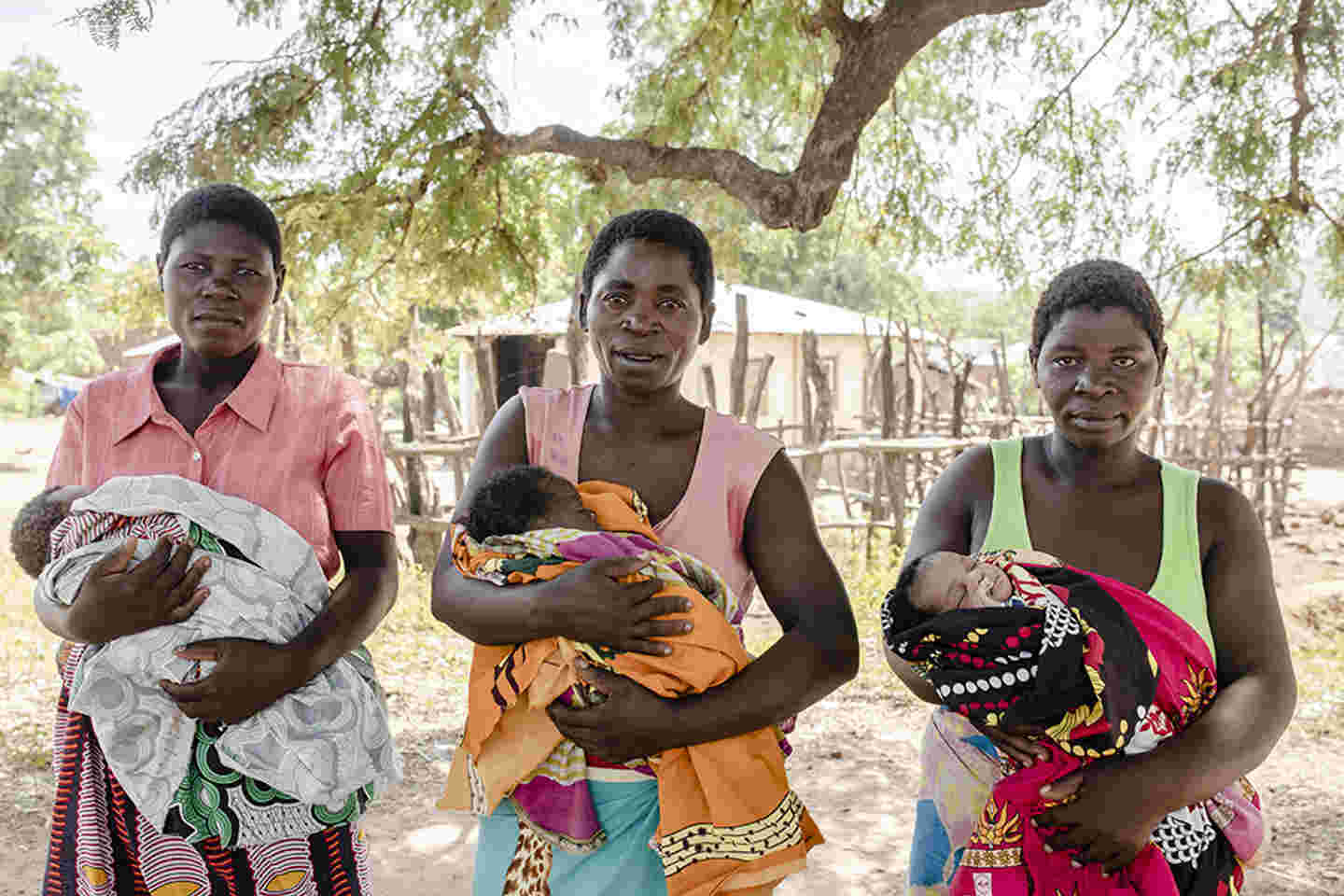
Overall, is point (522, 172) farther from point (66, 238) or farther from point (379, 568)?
point (66, 238)

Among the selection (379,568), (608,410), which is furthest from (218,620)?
(608,410)

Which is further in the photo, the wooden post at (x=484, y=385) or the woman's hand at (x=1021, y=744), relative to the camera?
the wooden post at (x=484, y=385)

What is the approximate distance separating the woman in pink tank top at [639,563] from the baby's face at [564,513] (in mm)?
113

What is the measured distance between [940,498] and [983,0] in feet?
12.2

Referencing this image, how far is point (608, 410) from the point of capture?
6.55ft

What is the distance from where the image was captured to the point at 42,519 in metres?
2.02

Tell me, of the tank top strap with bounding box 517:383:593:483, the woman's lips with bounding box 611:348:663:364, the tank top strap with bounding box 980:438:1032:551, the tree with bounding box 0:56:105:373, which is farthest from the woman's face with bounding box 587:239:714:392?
the tree with bounding box 0:56:105:373

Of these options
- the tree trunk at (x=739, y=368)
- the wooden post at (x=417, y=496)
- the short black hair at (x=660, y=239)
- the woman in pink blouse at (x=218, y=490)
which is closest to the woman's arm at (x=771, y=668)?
the short black hair at (x=660, y=239)

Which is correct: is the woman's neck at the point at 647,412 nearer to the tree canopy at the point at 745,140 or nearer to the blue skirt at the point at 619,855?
the blue skirt at the point at 619,855

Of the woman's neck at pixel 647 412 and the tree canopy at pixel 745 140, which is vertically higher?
the tree canopy at pixel 745 140

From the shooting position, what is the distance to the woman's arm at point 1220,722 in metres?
1.63

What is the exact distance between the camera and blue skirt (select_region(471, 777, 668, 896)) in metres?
1.77

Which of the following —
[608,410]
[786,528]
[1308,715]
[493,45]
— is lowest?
[1308,715]

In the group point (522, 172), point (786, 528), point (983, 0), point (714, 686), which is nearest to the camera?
point (714, 686)
